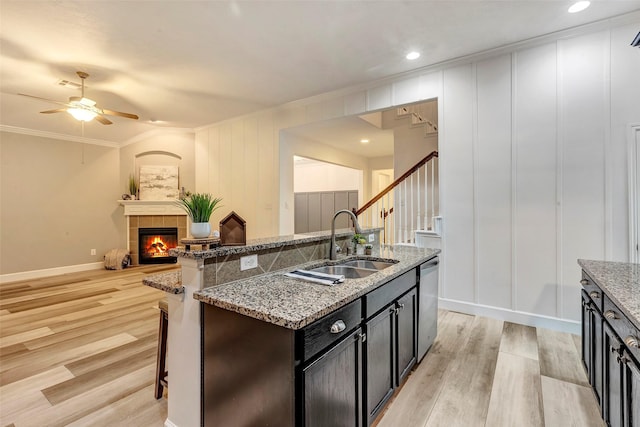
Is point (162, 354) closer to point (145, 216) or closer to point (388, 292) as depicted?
point (388, 292)

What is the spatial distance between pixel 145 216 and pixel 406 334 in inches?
259

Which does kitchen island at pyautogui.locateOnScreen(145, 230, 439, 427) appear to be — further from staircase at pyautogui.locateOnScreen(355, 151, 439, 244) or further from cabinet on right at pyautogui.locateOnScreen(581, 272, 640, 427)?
staircase at pyautogui.locateOnScreen(355, 151, 439, 244)

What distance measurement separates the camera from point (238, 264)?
1651 mm

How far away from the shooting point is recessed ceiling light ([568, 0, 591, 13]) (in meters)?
2.47

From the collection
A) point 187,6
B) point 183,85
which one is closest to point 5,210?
point 183,85

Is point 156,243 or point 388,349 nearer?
point 388,349

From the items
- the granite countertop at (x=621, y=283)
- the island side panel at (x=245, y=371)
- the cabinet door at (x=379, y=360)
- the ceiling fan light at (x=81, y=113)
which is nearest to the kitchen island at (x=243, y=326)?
the island side panel at (x=245, y=371)

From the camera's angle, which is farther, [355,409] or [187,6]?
[187,6]

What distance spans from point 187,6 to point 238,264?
238 centimetres

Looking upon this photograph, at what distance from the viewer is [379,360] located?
169 centimetres

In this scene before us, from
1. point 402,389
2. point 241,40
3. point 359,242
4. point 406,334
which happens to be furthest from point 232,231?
point 241,40

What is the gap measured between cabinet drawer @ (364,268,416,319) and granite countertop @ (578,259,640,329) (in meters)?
1.02

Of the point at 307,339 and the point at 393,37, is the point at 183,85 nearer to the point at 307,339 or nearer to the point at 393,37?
the point at 393,37

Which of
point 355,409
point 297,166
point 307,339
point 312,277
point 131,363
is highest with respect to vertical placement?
point 297,166
